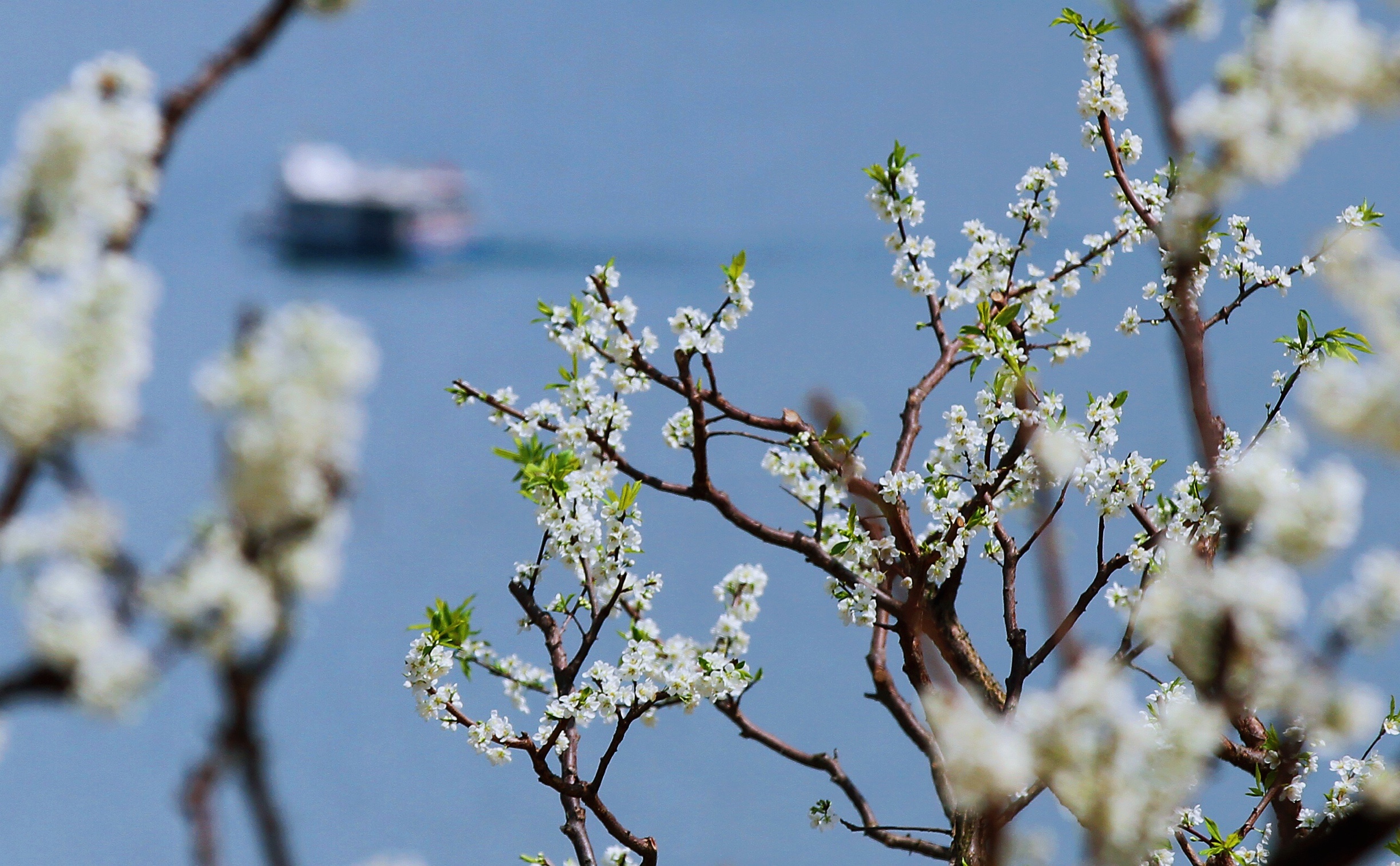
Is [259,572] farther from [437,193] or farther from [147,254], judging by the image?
[147,254]

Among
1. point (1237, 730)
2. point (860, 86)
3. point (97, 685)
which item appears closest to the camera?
point (97, 685)

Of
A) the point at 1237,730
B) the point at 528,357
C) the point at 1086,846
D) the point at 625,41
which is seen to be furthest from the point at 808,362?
the point at 1086,846

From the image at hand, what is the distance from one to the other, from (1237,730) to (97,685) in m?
0.99

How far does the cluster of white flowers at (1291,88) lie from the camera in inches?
21.4

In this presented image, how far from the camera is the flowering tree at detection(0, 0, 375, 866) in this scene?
0.42 meters

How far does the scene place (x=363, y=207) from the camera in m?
9.16

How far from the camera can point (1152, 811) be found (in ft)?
1.83

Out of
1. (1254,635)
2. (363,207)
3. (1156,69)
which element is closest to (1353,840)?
(1254,635)

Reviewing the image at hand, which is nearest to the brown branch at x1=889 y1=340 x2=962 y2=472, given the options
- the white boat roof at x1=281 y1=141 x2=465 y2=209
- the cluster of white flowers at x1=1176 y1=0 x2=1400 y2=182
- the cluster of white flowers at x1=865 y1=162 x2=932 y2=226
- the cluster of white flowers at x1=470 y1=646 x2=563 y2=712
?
the cluster of white flowers at x1=865 y1=162 x2=932 y2=226

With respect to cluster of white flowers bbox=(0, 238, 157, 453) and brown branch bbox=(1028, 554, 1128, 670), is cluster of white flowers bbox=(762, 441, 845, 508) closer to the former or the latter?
brown branch bbox=(1028, 554, 1128, 670)

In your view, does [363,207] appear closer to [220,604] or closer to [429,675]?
[429,675]

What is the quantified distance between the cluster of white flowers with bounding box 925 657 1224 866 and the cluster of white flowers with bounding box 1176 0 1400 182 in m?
0.23

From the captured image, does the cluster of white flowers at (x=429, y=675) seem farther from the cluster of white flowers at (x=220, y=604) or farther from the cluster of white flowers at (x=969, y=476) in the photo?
the cluster of white flowers at (x=220, y=604)

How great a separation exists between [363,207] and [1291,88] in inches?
357
